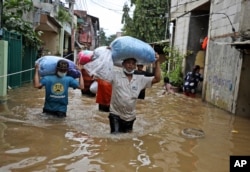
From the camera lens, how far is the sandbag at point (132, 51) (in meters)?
4.86

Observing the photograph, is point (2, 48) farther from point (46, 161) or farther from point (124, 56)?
point (46, 161)

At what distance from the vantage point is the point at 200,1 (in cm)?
1352

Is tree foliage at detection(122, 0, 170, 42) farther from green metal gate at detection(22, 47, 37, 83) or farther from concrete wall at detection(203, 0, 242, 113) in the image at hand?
concrete wall at detection(203, 0, 242, 113)

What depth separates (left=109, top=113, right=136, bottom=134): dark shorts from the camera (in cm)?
494

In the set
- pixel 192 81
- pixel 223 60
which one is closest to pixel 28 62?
pixel 192 81

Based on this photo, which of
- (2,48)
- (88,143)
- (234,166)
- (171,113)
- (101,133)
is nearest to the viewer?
(234,166)

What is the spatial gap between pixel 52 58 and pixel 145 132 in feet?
7.24

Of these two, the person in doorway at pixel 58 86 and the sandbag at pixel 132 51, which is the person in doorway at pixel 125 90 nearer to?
the sandbag at pixel 132 51

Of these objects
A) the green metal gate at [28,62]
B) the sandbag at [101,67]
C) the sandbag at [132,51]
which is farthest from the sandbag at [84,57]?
the sandbag at [132,51]

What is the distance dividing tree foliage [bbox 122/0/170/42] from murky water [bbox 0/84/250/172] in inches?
789

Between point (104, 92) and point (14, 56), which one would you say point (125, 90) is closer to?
point (104, 92)

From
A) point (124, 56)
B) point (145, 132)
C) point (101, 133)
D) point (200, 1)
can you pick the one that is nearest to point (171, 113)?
point (145, 132)

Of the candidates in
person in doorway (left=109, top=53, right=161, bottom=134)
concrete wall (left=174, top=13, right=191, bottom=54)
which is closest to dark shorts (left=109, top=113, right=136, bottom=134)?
person in doorway (left=109, top=53, right=161, bottom=134)

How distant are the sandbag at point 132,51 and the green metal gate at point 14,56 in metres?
5.28
